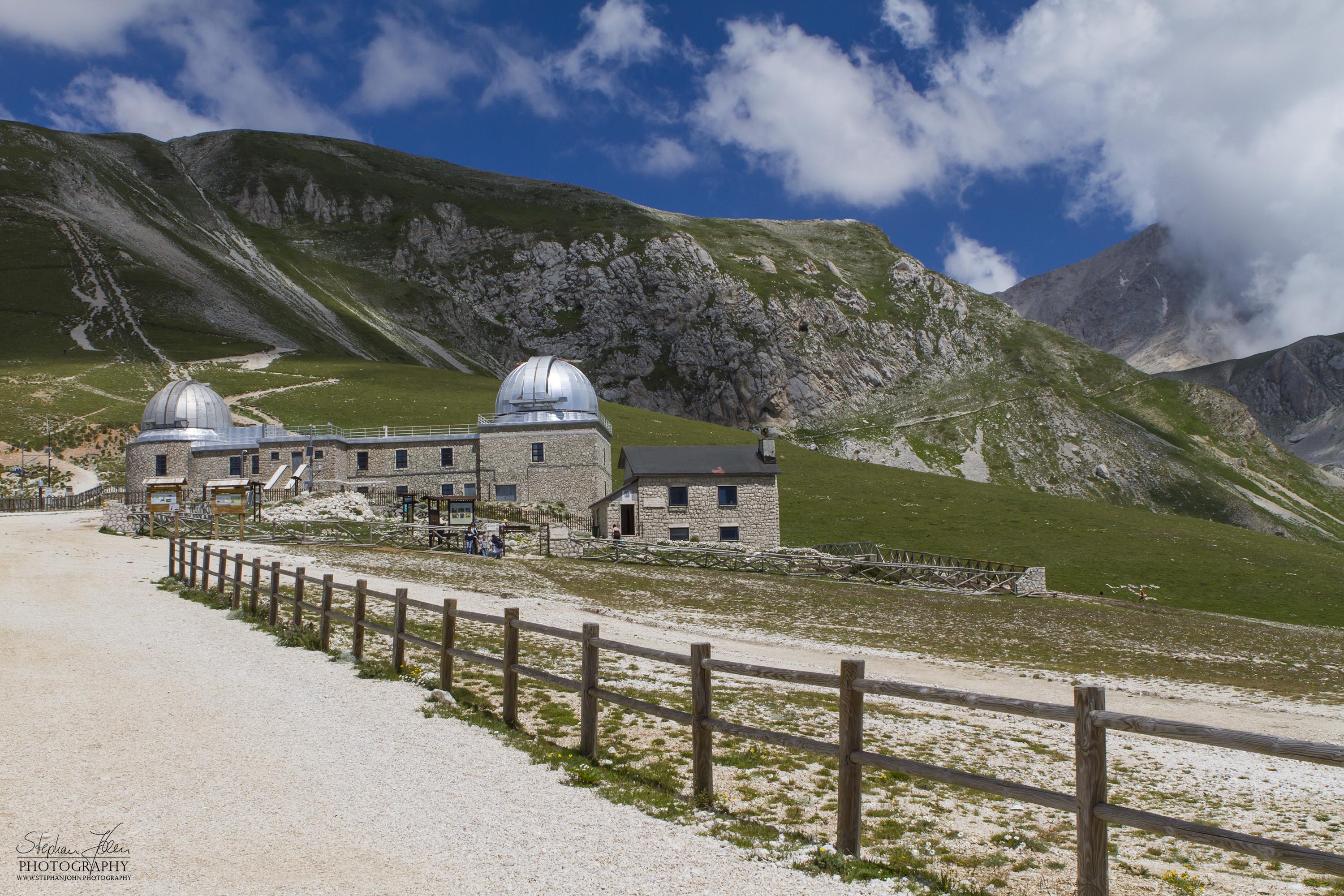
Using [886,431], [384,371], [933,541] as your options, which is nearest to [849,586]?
[933,541]

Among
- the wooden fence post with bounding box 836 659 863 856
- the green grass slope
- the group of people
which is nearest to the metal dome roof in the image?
the green grass slope

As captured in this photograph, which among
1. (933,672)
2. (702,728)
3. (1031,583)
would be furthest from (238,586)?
(1031,583)

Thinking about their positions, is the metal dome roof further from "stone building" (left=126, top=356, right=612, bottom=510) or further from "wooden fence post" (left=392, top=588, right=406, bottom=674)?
"wooden fence post" (left=392, top=588, right=406, bottom=674)

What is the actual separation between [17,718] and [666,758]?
883cm

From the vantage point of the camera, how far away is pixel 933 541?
202 feet

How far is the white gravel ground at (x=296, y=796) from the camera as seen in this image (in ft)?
23.5

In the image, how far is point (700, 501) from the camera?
56.2 metres

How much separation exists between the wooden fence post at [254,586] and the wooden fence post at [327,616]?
4.49 m

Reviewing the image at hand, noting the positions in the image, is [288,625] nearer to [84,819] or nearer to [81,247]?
[84,819]

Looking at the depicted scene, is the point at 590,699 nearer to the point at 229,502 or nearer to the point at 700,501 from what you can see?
the point at 229,502

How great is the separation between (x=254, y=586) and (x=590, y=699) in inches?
555

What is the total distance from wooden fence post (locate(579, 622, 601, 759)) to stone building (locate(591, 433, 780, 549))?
144 ft

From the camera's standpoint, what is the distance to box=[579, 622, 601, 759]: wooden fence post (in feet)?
35.7
